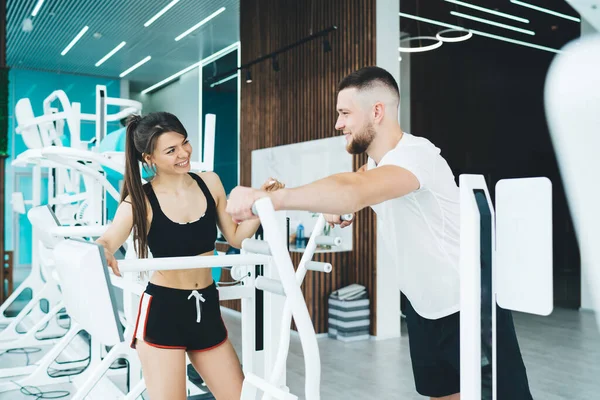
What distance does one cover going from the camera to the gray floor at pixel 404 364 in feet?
11.8

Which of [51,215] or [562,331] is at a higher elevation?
[51,215]

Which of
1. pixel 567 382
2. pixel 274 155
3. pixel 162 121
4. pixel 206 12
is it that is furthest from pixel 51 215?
pixel 206 12

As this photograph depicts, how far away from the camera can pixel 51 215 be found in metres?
2.93

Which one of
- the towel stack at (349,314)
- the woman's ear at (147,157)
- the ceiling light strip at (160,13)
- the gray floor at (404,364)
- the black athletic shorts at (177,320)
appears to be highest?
the ceiling light strip at (160,13)

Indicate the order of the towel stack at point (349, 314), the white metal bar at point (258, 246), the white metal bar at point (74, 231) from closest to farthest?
the white metal bar at point (258, 246) < the white metal bar at point (74, 231) < the towel stack at point (349, 314)

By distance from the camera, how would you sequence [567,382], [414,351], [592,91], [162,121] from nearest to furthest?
[414,351], [162,121], [567,382], [592,91]

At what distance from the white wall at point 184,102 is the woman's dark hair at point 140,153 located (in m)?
5.40

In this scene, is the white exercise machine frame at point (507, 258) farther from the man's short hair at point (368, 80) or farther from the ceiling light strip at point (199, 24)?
the ceiling light strip at point (199, 24)

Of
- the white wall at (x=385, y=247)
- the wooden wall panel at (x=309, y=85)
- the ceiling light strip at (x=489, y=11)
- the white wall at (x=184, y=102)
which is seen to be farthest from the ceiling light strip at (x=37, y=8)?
the ceiling light strip at (x=489, y=11)

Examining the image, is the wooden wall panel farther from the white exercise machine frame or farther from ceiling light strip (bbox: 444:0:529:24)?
the white exercise machine frame

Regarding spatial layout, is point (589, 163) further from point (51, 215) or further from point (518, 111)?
point (51, 215)

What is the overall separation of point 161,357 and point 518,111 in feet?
26.2

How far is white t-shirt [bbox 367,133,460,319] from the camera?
158cm

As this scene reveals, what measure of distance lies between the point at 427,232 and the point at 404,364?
285 centimetres
